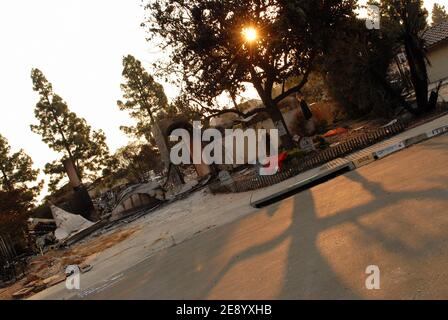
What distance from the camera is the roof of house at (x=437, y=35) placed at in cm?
3195

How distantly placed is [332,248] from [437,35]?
108ft

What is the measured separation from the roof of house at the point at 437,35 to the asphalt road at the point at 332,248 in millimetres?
24072

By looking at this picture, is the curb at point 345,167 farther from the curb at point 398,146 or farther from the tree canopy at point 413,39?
the tree canopy at point 413,39

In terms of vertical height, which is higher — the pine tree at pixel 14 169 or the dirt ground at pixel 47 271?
the pine tree at pixel 14 169

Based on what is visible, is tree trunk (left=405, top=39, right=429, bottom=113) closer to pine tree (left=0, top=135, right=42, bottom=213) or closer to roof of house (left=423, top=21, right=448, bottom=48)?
roof of house (left=423, top=21, right=448, bottom=48)

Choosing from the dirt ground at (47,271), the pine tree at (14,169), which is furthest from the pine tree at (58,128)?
the dirt ground at (47,271)

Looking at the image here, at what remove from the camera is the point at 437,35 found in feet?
109

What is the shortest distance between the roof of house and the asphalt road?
24.1 m

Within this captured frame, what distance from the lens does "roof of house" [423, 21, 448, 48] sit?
32.0 m

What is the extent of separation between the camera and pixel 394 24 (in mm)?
19688

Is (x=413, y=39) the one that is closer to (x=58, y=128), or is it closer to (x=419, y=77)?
(x=419, y=77)

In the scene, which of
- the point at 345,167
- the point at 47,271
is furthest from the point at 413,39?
the point at 47,271

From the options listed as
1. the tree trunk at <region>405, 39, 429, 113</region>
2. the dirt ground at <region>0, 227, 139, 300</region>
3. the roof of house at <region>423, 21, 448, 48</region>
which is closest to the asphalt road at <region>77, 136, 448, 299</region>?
the dirt ground at <region>0, 227, 139, 300</region>
